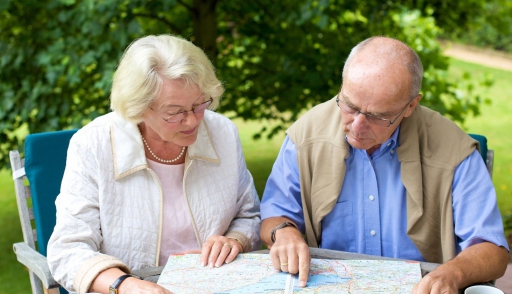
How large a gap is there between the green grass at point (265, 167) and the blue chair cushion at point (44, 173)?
2192mm

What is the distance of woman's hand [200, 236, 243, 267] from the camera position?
240 cm

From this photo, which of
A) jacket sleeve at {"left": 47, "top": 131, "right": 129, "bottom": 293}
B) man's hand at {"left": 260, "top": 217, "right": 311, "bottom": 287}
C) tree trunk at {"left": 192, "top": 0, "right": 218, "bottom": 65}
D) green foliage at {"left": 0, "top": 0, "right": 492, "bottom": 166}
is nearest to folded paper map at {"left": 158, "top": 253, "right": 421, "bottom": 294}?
man's hand at {"left": 260, "top": 217, "right": 311, "bottom": 287}

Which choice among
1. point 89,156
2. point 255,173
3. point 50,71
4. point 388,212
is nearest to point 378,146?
point 388,212

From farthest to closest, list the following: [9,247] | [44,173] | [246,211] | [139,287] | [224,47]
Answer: [9,247]
[224,47]
[44,173]
[246,211]
[139,287]

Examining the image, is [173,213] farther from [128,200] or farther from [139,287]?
[139,287]

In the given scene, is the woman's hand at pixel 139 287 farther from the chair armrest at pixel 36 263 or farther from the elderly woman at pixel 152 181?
the chair armrest at pixel 36 263

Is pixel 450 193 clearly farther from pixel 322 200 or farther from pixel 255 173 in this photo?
pixel 255 173

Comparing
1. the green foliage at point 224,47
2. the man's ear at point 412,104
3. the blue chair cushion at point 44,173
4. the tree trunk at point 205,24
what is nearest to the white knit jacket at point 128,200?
the blue chair cushion at point 44,173

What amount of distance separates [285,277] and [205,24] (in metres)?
3.42

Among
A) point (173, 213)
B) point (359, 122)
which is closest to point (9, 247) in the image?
point (173, 213)

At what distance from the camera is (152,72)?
251cm

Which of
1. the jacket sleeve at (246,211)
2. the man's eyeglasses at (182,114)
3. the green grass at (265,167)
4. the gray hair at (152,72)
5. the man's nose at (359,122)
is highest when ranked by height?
the gray hair at (152,72)

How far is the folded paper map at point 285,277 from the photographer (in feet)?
7.02

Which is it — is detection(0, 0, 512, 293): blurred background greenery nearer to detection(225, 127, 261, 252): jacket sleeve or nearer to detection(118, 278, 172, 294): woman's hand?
detection(225, 127, 261, 252): jacket sleeve
